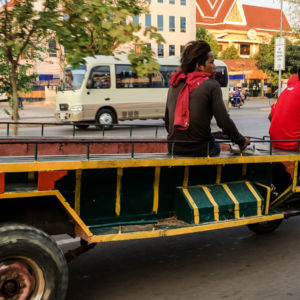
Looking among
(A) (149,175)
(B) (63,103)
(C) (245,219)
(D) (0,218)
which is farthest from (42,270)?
(B) (63,103)

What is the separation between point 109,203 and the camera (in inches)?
135

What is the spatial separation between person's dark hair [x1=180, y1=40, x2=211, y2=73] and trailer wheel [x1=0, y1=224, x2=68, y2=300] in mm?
1878

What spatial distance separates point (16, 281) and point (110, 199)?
2.90ft

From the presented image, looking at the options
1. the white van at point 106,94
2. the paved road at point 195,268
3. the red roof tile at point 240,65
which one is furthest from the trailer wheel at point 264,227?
the red roof tile at point 240,65

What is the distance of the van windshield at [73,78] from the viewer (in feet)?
57.8

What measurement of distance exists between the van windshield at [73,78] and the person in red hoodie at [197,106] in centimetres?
1397

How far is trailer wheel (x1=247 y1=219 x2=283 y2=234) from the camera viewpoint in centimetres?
501

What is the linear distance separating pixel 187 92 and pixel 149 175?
0.79 metres

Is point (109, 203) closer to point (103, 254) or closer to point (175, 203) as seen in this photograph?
point (175, 203)

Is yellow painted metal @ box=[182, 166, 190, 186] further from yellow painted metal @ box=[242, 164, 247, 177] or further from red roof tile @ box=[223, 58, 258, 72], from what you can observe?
red roof tile @ box=[223, 58, 258, 72]

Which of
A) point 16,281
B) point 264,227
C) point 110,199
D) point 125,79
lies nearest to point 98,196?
point 110,199

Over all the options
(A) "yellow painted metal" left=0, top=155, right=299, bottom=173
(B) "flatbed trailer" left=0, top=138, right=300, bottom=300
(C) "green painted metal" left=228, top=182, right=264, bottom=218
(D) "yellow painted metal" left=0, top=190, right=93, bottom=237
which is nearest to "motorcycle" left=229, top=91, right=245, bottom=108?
(B) "flatbed trailer" left=0, top=138, right=300, bottom=300

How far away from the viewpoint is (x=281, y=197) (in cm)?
441

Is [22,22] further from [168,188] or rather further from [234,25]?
[234,25]
